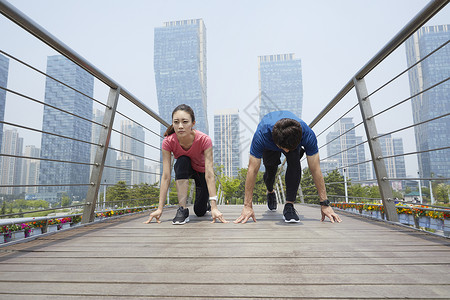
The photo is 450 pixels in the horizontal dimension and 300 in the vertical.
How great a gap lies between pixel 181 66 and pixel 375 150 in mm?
133655

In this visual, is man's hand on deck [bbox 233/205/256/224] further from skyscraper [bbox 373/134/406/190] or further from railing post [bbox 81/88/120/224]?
skyscraper [bbox 373/134/406/190]

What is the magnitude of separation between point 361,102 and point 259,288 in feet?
5.95

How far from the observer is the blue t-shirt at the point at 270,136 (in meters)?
1.88

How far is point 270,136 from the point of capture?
75.9 inches

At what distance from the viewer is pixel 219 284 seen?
790 millimetres

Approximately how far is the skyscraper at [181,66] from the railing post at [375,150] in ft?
363

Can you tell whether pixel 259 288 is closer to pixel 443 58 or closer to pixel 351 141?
pixel 351 141

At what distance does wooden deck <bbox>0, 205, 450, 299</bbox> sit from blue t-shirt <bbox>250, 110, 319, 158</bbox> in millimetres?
632

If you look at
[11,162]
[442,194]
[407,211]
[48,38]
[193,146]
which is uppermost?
[11,162]

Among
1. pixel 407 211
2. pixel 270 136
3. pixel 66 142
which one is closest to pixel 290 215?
pixel 270 136

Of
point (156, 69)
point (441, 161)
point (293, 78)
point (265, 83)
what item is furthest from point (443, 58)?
point (156, 69)

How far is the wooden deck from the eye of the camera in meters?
0.74

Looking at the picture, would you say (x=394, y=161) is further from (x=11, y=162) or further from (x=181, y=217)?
(x=11, y=162)

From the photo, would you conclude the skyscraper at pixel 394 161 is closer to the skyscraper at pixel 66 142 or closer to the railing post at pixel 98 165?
the skyscraper at pixel 66 142
